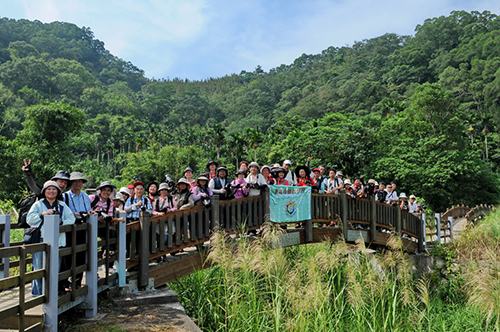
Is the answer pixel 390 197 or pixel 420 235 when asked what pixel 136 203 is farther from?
pixel 420 235

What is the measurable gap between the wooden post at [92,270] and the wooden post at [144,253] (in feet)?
3.71

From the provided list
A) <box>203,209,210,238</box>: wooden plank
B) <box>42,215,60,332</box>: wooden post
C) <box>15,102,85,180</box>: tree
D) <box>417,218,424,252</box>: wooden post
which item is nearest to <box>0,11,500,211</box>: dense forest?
<box>15,102,85,180</box>: tree

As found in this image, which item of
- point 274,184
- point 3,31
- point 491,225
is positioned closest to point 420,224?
point 491,225

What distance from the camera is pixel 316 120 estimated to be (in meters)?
39.3

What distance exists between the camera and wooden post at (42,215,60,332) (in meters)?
3.91

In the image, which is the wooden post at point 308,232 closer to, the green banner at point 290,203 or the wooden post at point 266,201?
the green banner at point 290,203

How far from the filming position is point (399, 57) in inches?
2803

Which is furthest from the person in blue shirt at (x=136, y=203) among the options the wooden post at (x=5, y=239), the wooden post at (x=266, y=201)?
the wooden post at (x=266, y=201)

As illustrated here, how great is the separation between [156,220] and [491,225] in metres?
13.6

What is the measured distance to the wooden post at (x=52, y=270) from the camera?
3.91m

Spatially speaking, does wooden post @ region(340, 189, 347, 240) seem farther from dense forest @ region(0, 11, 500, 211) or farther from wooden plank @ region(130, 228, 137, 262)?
dense forest @ region(0, 11, 500, 211)

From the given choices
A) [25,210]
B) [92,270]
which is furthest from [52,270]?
[25,210]

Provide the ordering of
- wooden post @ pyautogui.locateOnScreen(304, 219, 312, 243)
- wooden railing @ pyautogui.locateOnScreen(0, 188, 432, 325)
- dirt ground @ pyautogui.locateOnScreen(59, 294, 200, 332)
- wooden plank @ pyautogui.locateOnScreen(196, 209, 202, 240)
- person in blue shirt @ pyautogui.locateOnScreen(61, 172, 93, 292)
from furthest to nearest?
wooden post @ pyautogui.locateOnScreen(304, 219, 312, 243), wooden plank @ pyautogui.locateOnScreen(196, 209, 202, 240), person in blue shirt @ pyautogui.locateOnScreen(61, 172, 93, 292), dirt ground @ pyautogui.locateOnScreen(59, 294, 200, 332), wooden railing @ pyautogui.locateOnScreen(0, 188, 432, 325)

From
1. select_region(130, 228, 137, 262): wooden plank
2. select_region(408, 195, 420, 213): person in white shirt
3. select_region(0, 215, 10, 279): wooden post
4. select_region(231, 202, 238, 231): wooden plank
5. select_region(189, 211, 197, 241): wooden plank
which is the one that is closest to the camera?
select_region(0, 215, 10, 279): wooden post
